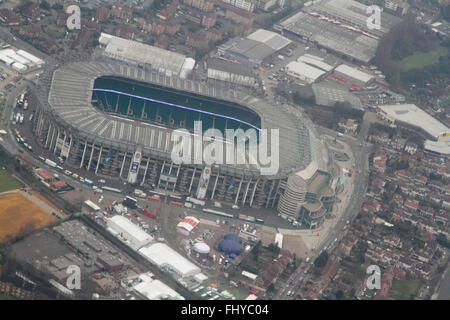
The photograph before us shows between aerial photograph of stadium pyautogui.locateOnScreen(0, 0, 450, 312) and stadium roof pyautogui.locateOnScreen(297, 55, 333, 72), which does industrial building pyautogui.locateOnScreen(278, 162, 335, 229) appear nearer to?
aerial photograph of stadium pyautogui.locateOnScreen(0, 0, 450, 312)

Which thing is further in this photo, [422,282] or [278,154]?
[278,154]

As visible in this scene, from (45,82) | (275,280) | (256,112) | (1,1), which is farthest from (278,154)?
(1,1)

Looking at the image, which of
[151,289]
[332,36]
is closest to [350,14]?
[332,36]

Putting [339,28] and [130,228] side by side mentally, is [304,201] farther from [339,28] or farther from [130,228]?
[339,28]

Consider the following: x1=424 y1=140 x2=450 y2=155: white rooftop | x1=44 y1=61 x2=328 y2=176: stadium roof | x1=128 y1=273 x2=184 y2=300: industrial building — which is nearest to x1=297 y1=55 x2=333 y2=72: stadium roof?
x1=44 y1=61 x2=328 y2=176: stadium roof

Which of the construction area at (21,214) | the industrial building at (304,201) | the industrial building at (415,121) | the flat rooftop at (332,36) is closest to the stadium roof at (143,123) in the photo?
the industrial building at (304,201)

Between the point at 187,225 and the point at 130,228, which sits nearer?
the point at 130,228

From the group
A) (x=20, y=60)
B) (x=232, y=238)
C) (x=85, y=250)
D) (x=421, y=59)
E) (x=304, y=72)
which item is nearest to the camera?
(x=85, y=250)

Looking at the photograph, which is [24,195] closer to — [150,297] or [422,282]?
[150,297]
